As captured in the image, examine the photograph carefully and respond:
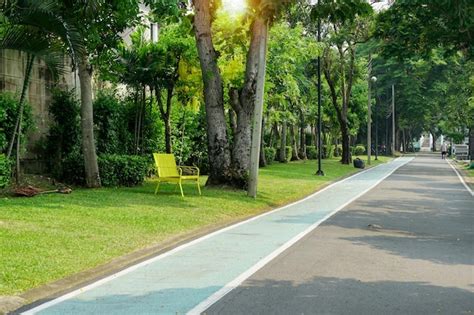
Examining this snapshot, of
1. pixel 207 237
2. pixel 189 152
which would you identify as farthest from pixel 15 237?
pixel 189 152

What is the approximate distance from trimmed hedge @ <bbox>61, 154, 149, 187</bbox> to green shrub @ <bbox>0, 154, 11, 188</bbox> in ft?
11.0

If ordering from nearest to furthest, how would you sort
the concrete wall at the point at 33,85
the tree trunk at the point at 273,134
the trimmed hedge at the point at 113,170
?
1. the concrete wall at the point at 33,85
2. the trimmed hedge at the point at 113,170
3. the tree trunk at the point at 273,134

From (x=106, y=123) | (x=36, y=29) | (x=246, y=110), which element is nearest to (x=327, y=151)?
(x=106, y=123)

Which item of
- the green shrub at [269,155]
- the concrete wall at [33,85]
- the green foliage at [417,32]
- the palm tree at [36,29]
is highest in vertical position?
the green foliage at [417,32]

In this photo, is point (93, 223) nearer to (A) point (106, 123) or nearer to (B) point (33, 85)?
(B) point (33, 85)

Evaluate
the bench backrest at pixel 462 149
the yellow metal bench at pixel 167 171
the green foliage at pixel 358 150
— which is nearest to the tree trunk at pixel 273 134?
the bench backrest at pixel 462 149

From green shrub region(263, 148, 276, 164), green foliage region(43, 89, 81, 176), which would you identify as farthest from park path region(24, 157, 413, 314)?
green shrub region(263, 148, 276, 164)

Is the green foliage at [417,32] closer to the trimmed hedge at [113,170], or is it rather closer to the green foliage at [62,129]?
the trimmed hedge at [113,170]

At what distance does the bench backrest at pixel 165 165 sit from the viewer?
58.7 ft

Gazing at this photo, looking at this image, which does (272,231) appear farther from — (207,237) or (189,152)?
(189,152)

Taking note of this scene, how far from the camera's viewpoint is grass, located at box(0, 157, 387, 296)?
26.0 feet

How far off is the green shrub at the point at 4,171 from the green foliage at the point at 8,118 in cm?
64

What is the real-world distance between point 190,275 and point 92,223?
397cm

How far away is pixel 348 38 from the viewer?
4294 centimetres
